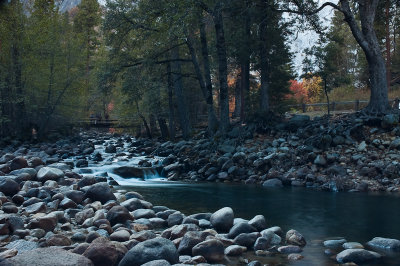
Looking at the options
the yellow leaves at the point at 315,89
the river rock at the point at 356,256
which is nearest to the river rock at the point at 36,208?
the river rock at the point at 356,256

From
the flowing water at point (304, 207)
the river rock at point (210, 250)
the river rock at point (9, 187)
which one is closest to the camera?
the river rock at point (210, 250)

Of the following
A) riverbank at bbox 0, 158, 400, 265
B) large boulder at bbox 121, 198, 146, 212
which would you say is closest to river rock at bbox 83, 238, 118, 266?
riverbank at bbox 0, 158, 400, 265

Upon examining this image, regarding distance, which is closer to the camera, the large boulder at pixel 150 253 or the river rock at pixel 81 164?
the large boulder at pixel 150 253

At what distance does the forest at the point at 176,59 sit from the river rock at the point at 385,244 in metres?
11.1

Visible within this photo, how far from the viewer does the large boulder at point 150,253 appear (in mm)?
4826

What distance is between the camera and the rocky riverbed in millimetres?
5363

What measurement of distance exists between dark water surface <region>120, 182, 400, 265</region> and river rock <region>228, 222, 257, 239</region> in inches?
28.3

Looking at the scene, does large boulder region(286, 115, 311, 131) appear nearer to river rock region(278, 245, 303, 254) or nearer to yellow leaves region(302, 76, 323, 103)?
yellow leaves region(302, 76, 323, 103)

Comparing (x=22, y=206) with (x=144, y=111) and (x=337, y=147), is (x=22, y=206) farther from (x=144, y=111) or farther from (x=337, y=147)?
(x=144, y=111)

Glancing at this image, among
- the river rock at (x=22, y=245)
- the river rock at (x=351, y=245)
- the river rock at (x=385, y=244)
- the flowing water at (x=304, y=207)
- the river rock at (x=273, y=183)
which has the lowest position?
the river rock at (x=273, y=183)

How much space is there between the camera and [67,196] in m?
8.66

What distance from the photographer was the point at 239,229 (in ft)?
21.4

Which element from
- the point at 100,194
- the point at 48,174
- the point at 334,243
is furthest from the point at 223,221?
the point at 48,174

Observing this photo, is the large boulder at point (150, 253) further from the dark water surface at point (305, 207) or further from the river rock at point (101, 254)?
the dark water surface at point (305, 207)
